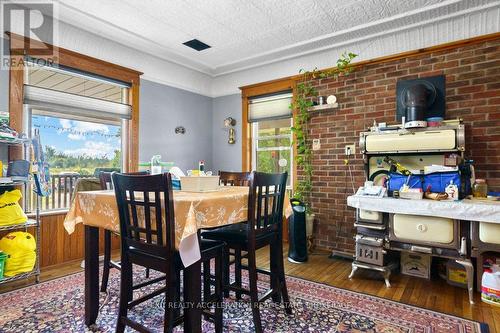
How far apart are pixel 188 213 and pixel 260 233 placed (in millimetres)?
680

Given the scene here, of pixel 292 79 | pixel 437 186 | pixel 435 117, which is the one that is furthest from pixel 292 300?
pixel 292 79

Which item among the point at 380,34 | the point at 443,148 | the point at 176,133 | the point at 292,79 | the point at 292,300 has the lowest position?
the point at 292,300

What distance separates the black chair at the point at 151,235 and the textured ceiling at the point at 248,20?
2060 millimetres

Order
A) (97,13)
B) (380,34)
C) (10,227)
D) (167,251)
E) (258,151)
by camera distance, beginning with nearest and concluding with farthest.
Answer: (167,251), (10,227), (97,13), (380,34), (258,151)

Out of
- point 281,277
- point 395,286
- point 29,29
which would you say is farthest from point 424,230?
point 29,29

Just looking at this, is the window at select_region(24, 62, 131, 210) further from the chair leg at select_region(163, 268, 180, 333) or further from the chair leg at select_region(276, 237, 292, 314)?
the chair leg at select_region(276, 237, 292, 314)

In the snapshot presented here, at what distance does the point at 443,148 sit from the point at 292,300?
6.29 feet

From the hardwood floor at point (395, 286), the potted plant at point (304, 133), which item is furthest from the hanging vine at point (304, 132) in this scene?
A: the hardwood floor at point (395, 286)

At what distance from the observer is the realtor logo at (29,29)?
278cm

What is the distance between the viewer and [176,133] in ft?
14.5

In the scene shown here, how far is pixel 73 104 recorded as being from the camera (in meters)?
3.27

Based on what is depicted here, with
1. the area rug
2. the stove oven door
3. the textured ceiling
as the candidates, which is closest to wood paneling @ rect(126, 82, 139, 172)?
the textured ceiling

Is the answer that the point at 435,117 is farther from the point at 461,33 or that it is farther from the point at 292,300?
the point at 292,300

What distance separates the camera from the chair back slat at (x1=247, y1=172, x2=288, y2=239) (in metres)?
1.84
